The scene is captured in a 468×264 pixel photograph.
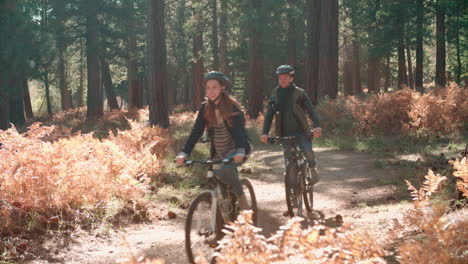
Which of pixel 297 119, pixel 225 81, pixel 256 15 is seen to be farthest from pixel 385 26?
pixel 225 81

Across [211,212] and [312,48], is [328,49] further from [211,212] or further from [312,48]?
[211,212]

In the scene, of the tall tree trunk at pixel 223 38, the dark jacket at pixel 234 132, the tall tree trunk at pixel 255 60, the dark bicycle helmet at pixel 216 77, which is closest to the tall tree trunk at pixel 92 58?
the tall tree trunk at pixel 223 38

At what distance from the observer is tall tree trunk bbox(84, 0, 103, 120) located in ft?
88.9

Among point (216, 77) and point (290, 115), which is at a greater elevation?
point (216, 77)

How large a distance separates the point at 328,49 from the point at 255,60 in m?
5.20

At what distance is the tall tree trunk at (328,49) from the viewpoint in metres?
20.3

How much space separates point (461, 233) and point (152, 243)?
374 cm

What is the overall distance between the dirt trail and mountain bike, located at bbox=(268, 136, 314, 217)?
32 cm

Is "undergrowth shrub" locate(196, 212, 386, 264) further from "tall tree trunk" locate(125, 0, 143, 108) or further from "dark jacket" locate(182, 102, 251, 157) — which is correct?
"tall tree trunk" locate(125, 0, 143, 108)

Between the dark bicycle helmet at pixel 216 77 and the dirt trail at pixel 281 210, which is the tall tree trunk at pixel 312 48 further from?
the dark bicycle helmet at pixel 216 77

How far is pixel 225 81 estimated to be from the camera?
201 inches

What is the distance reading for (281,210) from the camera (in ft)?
26.1

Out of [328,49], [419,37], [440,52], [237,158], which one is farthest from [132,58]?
[237,158]

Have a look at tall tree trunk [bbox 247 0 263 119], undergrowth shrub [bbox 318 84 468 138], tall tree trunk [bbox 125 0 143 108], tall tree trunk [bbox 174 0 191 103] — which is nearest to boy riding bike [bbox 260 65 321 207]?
undergrowth shrub [bbox 318 84 468 138]
